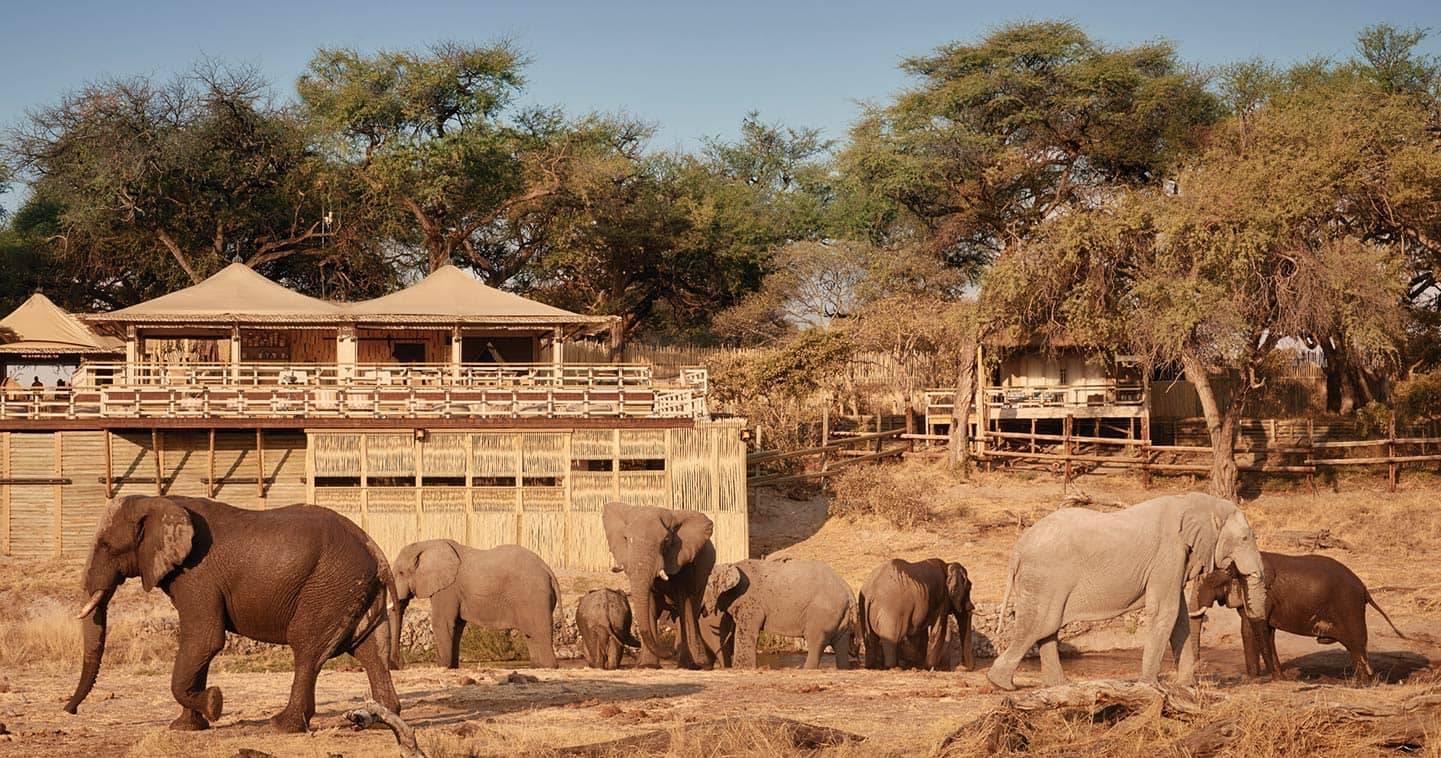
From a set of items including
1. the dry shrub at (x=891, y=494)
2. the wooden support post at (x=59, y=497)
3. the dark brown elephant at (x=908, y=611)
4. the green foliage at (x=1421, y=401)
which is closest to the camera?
the dark brown elephant at (x=908, y=611)

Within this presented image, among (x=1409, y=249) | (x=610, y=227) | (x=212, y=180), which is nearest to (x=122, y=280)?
(x=212, y=180)

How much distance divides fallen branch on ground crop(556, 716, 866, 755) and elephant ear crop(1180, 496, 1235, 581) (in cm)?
441

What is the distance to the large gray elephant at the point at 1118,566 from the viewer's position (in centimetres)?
1407

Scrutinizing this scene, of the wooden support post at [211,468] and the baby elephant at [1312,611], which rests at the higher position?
the wooden support post at [211,468]

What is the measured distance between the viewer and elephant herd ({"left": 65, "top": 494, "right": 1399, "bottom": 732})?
11328mm

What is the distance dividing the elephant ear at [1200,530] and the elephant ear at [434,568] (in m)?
9.05

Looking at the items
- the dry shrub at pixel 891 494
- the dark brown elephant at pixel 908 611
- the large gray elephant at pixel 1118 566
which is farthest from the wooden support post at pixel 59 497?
the large gray elephant at pixel 1118 566

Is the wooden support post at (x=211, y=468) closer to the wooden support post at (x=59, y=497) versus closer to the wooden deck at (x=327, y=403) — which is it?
the wooden deck at (x=327, y=403)

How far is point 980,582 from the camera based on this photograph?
85.9 feet

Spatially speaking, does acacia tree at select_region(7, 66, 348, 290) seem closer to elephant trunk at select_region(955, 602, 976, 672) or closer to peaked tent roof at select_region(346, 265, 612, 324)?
peaked tent roof at select_region(346, 265, 612, 324)

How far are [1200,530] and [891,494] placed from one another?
55.5 ft

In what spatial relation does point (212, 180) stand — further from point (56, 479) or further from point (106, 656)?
point (106, 656)

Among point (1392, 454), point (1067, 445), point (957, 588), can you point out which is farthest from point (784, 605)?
point (1392, 454)

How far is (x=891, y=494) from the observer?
102ft
